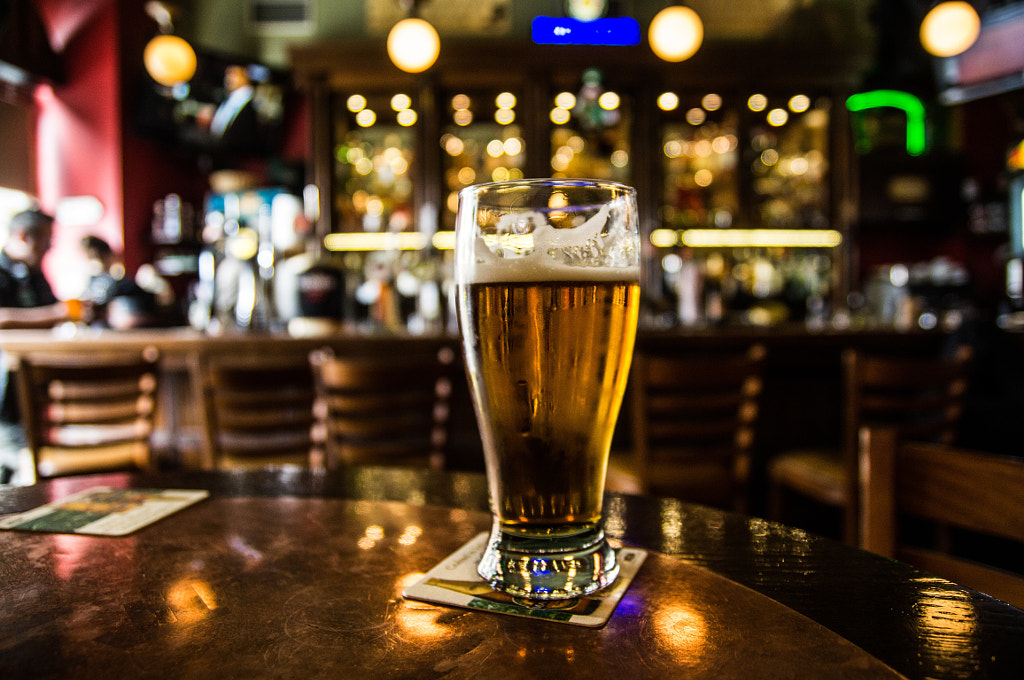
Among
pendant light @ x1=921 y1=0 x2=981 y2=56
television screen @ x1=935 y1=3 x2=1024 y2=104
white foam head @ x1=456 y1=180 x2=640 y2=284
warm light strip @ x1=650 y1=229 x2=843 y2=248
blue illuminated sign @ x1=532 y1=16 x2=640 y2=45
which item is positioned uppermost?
blue illuminated sign @ x1=532 y1=16 x2=640 y2=45

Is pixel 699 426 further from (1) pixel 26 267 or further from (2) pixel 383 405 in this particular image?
(1) pixel 26 267

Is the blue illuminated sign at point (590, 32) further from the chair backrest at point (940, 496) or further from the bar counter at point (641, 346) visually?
the chair backrest at point (940, 496)

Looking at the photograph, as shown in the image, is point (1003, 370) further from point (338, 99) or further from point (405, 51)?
point (338, 99)

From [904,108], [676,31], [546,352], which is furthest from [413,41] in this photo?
[904,108]

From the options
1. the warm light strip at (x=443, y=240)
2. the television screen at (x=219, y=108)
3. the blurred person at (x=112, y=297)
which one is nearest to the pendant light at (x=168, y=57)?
the blurred person at (x=112, y=297)

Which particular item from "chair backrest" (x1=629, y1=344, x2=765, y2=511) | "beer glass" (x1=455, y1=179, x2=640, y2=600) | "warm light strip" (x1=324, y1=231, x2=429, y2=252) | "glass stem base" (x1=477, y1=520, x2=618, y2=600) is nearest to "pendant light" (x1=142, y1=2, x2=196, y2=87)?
"warm light strip" (x1=324, y1=231, x2=429, y2=252)

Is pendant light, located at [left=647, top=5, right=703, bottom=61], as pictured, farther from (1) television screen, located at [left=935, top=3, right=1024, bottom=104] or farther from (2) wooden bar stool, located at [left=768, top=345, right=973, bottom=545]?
(1) television screen, located at [left=935, top=3, right=1024, bottom=104]

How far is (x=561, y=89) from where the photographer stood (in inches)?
213

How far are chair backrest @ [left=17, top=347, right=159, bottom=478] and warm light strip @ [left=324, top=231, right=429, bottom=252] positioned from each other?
325 centimetres

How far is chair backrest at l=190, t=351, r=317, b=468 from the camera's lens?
6.27 ft

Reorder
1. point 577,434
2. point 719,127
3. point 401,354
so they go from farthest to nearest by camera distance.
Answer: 1. point 719,127
2. point 401,354
3. point 577,434

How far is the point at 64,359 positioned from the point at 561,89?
4.06 m

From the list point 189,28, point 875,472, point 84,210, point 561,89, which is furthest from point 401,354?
point 189,28

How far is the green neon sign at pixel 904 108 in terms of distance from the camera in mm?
6047
